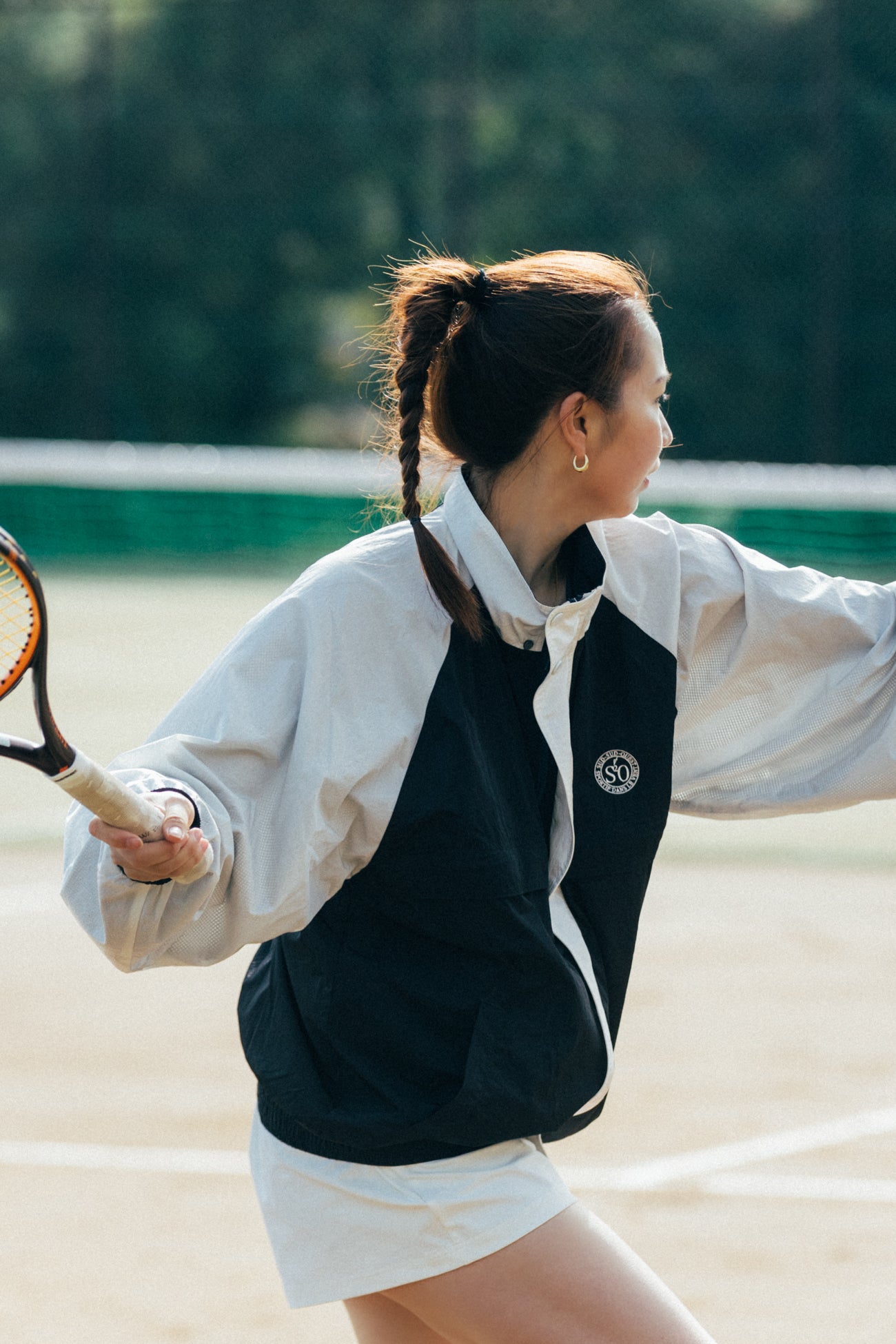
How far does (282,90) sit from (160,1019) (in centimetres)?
1590

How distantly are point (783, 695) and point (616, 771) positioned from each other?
353 mm

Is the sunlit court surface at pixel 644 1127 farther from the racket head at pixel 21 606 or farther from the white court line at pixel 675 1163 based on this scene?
the racket head at pixel 21 606

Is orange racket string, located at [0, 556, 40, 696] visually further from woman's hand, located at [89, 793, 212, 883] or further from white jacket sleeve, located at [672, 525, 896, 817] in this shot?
white jacket sleeve, located at [672, 525, 896, 817]

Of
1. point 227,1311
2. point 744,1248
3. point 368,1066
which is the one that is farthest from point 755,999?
point 368,1066

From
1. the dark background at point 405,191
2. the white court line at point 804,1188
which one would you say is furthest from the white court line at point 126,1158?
the dark background at point 405,191

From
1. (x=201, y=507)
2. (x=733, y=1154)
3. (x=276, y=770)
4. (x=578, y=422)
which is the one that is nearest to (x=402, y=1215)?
(x=276, y=770)

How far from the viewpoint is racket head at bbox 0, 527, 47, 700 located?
2.00 metres

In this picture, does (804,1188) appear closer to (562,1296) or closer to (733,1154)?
(733,1154)

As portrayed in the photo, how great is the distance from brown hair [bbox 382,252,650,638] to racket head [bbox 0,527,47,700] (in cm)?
46

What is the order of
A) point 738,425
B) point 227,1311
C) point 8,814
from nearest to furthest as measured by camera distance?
point 227,1311
point 8,814
point 738,425

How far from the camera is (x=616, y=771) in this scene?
7.62 ft

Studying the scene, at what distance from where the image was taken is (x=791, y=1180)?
4.05 metres

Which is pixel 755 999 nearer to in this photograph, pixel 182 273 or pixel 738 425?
pixel 738 425

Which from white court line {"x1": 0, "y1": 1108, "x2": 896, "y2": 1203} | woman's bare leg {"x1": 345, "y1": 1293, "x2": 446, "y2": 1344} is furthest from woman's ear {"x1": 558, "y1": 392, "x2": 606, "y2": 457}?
white court line {"x1": 0, "y1": 1108, "x2": 896, "y2": 1203}
